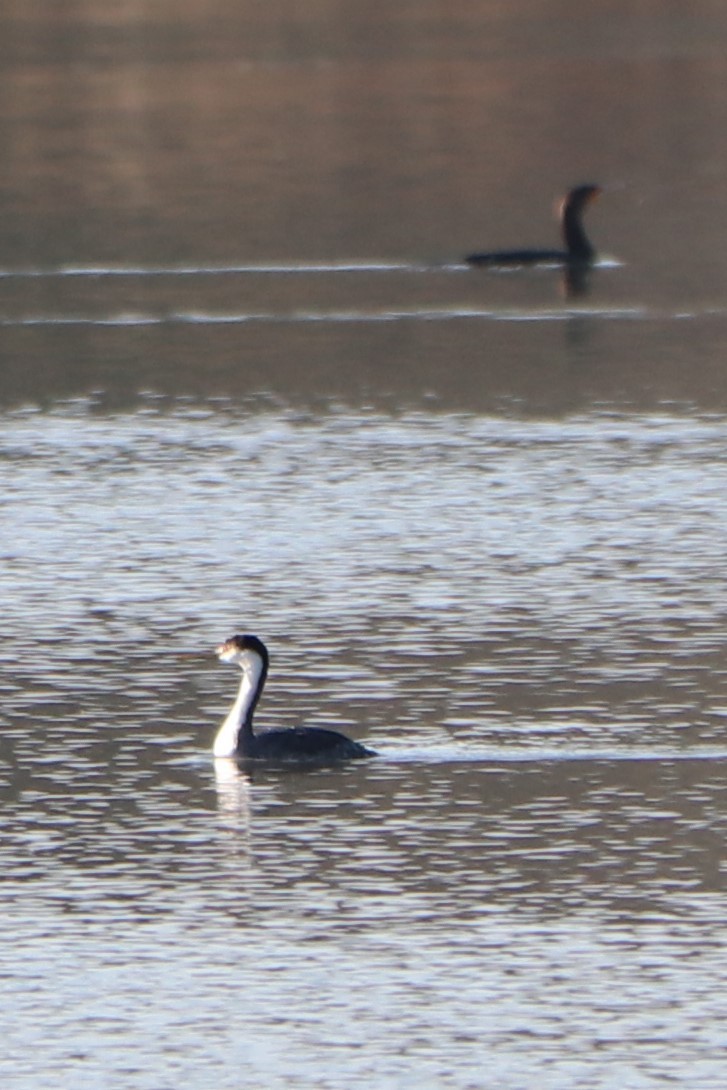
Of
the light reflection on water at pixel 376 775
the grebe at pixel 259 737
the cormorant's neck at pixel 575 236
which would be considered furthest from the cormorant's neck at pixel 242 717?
the cormorant's neck at pixel 575 236

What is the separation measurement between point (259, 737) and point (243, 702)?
6.0 inches

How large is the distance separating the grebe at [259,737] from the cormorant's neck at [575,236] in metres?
17.4

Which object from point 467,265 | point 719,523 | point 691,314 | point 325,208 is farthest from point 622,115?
point 719,523

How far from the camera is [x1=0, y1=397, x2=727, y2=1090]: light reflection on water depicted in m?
9.12

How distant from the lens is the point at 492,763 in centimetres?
1171

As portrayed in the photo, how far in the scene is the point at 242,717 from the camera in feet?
38.7

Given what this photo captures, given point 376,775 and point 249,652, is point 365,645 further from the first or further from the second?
point 376,775

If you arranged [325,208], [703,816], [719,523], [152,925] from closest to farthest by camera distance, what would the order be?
[152,925] < [703,816] < [719,523] < [325,208]

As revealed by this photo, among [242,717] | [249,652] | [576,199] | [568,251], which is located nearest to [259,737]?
[242,717]

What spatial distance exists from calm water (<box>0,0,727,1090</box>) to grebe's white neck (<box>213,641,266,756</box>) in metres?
0.14

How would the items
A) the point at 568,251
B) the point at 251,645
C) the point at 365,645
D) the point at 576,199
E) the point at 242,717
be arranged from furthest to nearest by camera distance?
the point at 576,199, the point at 568,251, the point at 365,645, the point at 251,645, the point at 242,717

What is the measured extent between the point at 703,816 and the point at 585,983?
1.72 metres

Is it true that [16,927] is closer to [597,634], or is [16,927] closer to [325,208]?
[597,634]

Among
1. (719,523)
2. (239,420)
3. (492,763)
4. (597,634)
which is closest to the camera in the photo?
(492,763)
